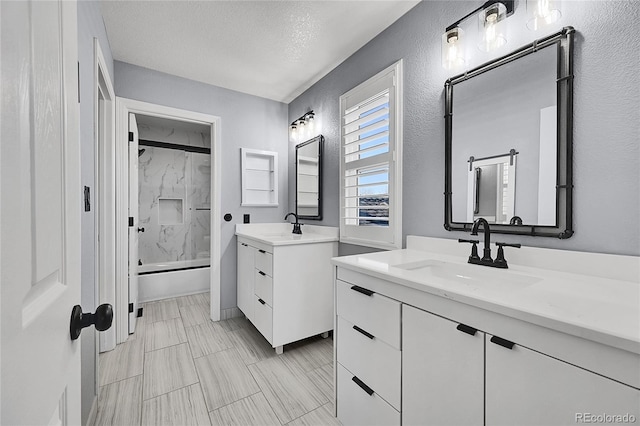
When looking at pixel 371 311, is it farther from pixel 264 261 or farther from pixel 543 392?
pixel 264 261

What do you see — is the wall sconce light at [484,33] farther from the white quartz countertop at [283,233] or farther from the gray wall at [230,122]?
the gray wall at [230,122]

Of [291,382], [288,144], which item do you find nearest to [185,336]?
Answer: [291,382]

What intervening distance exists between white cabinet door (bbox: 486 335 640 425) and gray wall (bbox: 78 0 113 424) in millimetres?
1660

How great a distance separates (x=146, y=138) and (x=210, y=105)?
1988mm

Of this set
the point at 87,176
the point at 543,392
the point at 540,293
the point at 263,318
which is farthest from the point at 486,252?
the point at 87,176

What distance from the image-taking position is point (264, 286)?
84.7 inches

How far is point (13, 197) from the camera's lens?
34cm

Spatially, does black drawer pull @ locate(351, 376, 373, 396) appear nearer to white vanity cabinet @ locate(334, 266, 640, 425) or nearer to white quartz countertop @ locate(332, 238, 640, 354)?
white vanity cabinet @ locate(334, 266, 640, 425)

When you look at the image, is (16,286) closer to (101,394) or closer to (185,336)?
(101,394)

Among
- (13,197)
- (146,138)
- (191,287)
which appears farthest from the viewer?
(146,138)

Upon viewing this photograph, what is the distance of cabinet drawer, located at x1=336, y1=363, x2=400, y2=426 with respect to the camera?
1124 mm

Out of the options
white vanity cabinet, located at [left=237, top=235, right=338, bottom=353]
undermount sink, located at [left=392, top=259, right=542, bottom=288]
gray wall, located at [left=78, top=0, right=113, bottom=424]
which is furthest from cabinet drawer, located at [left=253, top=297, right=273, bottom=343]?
undermount sink, located at [left=392, top=259, right=542, bottom=288]

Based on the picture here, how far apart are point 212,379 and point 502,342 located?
1.75 meters

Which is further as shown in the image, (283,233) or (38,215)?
(283,233)
